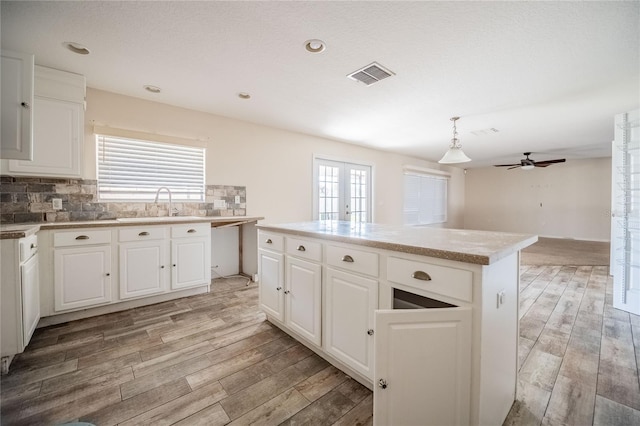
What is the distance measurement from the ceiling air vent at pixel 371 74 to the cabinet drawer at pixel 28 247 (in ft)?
9.71

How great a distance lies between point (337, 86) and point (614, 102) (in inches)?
136

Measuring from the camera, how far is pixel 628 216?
2.94 m

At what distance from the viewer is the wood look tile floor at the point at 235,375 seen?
1425mm

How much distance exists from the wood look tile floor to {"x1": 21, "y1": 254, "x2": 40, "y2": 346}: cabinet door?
0.58ft

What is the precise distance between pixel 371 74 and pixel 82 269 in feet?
10.9

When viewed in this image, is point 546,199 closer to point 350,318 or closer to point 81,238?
point 350,318

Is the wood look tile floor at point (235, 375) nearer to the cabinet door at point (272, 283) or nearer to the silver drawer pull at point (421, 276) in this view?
the cabinet door at point (272, 283)

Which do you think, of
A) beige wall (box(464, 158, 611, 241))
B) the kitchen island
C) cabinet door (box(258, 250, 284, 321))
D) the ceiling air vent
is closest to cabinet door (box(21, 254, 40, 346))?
cabinet door (box(258, 250, 284, 321))

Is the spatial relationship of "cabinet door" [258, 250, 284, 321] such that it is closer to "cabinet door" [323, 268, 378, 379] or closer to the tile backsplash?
"cabinet door" [323, 268, 378, 379]

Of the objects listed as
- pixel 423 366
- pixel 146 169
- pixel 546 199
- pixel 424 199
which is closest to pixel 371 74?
pixel 423 366

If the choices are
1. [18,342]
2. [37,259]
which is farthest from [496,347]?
[37,259]

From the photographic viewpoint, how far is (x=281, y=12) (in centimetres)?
176

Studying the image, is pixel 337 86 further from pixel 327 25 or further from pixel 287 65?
pixel 327 25

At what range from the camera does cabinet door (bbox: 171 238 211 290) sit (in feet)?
9.77
